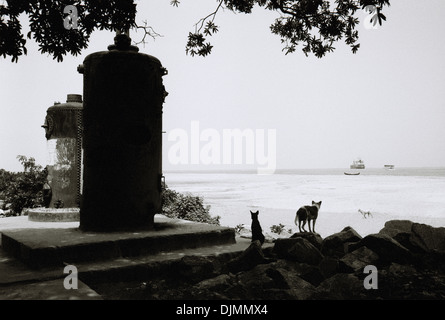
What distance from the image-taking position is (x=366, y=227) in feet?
51.5

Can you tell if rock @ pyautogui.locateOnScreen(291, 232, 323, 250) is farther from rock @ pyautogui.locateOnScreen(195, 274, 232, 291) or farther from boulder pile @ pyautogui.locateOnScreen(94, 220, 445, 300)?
rock @ pyautogui.locateOnScreen(195, 274, 232, 291)

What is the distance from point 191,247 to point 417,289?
12.2 ft

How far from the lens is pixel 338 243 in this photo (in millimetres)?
6641

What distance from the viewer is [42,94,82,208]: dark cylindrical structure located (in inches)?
417

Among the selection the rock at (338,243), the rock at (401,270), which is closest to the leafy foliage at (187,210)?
the rock at (338,243)

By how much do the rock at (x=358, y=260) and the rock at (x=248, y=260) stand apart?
1199 mm

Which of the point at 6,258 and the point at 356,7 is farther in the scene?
the point at 356,7

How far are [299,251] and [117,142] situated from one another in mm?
3959

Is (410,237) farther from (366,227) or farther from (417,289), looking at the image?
(366,227)

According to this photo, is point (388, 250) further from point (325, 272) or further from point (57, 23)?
point (57, 23)

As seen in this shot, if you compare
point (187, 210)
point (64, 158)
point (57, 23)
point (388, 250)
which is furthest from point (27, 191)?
point (388, 250)

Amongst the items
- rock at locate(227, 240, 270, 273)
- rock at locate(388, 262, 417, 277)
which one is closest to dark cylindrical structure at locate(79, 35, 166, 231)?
rock at locate(227, 240, 270, 273)

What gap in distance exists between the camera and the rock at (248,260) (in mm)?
5680
